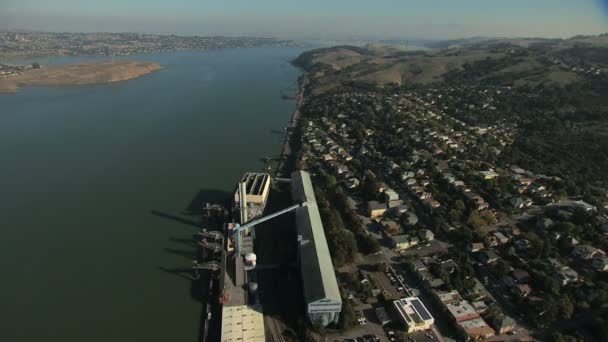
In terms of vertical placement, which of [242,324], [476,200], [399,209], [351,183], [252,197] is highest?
[252,197]

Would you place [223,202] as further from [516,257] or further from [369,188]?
[516,257]

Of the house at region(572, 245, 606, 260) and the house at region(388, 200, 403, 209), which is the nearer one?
the house at region(572, 245, 606, 260)

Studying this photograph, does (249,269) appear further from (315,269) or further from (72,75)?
(72,75)

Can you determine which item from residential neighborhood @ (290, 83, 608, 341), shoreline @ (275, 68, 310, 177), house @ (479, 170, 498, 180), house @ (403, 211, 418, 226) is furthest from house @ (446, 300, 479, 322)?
shoreline @ (275, 68, 310, 177)

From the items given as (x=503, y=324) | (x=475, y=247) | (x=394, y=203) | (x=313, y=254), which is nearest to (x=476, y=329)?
(x=503, y=324)

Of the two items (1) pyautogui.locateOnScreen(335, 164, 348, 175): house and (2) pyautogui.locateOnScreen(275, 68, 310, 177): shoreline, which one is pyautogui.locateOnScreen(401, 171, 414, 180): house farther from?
(2) pyautogui.locateOnScreen(275, 68, 310, 177): shoreline
